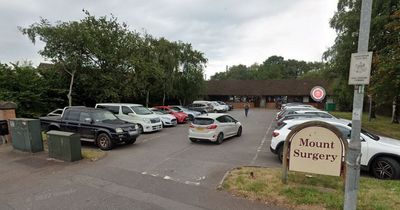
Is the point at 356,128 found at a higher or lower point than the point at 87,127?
higher

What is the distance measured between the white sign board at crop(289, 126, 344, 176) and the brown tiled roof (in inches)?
1552

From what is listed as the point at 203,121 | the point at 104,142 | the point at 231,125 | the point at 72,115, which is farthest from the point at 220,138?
the point at 72,115

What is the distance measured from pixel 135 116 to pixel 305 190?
453 inches

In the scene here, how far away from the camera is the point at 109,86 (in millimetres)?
19344

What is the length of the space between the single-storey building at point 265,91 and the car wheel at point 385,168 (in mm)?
36950

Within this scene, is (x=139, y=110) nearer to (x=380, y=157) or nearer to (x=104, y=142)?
(x=104, y=142)

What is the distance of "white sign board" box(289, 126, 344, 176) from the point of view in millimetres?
5578

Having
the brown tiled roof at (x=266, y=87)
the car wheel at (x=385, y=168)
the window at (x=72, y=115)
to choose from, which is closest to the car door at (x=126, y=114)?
the window at (x=72, y=115)

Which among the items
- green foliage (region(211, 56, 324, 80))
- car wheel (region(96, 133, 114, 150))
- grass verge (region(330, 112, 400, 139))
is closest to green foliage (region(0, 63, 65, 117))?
car wheel (region(96, 133, 114, 150))

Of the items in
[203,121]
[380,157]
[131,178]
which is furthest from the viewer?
[203,121]

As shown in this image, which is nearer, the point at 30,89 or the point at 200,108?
the point at 30,89

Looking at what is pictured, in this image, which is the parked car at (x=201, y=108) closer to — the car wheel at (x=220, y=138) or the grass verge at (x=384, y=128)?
the car wheel at (x=220, y=138)

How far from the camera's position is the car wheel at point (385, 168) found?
651 cm

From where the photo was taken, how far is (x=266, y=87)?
4700 cm
